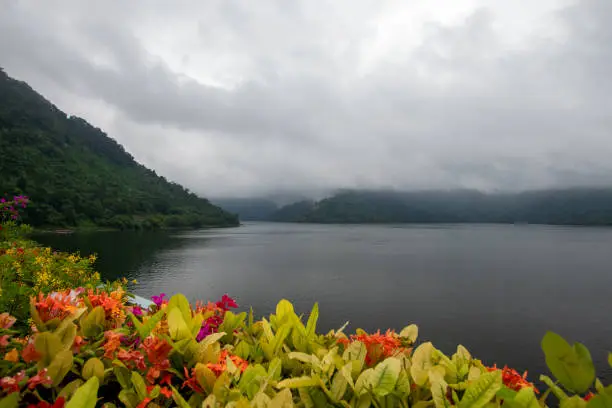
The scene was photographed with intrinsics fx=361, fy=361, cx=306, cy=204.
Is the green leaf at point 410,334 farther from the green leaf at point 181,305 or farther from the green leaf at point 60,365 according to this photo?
the green leaf at point 60,365

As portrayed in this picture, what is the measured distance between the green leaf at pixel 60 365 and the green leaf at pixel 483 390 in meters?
2.39

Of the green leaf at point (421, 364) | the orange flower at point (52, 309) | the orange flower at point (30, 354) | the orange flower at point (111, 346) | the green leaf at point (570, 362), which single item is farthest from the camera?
the orange flower at point (52, 309)

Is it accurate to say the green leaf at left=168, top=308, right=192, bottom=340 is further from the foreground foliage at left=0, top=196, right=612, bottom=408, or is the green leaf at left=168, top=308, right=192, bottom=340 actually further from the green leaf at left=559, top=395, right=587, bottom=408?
the green leaf at left=559, top=395, right=587, bottom=408

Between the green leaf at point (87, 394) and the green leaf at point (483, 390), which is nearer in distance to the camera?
the green leaf at point (87, 394)

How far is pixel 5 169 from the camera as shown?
A: 123 metres

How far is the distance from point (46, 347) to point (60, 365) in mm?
159

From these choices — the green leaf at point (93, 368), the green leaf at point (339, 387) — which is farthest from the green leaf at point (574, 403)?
the green leaf at point (93, 368)

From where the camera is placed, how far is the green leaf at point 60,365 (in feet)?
7.28

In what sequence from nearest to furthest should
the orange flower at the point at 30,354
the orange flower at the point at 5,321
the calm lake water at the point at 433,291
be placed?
the orange flower at the point at 30,354 → the orange flower at the point at 5,321 → the calm lake water at the point at 433,291

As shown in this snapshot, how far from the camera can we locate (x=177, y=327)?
106 inches

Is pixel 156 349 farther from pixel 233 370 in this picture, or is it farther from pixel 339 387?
pixel 339 387

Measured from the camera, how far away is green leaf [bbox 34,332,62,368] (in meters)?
2.26

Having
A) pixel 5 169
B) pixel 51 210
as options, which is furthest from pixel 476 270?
pixel 5 169

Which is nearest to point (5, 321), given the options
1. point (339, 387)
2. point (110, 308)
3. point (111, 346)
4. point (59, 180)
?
point (110, 308)
